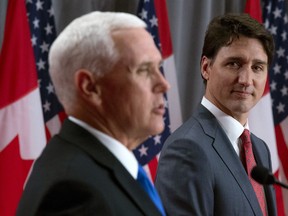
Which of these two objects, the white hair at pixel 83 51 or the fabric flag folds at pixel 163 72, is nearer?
the white hair at pixel 83 51

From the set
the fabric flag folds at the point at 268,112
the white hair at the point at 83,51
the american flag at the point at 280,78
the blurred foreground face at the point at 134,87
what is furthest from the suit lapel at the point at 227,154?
the american flag at the point at 280,78

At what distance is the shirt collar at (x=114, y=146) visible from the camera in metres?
1.06

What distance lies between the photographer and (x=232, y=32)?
1806mm

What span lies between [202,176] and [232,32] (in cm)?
52

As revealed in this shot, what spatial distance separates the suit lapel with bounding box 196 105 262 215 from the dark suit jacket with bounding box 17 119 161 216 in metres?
0.64

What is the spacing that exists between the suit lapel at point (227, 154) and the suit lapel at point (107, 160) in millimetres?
653

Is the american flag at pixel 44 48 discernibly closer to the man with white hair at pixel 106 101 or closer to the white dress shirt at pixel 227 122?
the white dress shirt at pixel 227 122

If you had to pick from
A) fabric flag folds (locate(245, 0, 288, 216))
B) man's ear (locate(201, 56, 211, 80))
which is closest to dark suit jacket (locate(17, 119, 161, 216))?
man's ear (locate(201, 56, 211, 80))

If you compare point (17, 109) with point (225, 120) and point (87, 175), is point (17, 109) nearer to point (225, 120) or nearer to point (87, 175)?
point (225, 120)

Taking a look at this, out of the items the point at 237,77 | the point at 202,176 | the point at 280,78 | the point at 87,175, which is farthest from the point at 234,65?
the point at 280,78

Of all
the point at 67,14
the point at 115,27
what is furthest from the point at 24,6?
the point at 115,27

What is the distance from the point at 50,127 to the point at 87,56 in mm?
2064

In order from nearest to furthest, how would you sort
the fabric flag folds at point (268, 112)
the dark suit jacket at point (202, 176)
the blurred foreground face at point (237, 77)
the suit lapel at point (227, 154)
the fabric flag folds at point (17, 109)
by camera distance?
the dark suit jacket at point (202, 176) → the suit lapel at point (227, 154) → the blurred foreground face at point (237, 77) → the fabric flag folds at point (17, 109) → the fabric flag folds at point (268, 112)

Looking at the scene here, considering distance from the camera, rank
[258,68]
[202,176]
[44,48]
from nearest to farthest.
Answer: [202,176] → [258,68] → [44,48]
